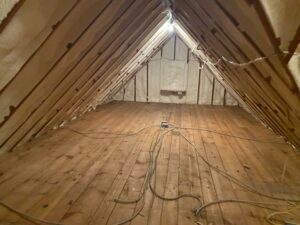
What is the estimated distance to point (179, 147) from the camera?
4277mm

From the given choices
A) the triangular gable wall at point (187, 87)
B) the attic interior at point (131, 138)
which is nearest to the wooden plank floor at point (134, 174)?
the attic interior at point (131, 138)

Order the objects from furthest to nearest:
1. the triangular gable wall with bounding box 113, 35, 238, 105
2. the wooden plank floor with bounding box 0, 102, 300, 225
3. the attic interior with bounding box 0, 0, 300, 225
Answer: the triangular gable wall with bounding box 113, 35, 238, 105 < the wooden plank floor with bounding box 0, 102, 300, 225 < the attic interior with bounding box 0, 0, 300, 225

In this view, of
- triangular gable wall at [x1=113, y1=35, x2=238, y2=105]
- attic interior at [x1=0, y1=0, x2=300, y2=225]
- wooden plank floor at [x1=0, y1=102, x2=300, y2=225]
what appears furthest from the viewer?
triangular gable wall at [x1=113, y1=35, x2=238, y2=105]

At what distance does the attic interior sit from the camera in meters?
1.85

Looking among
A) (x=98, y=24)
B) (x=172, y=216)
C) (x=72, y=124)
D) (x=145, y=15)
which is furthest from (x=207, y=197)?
(x=72, y=124)

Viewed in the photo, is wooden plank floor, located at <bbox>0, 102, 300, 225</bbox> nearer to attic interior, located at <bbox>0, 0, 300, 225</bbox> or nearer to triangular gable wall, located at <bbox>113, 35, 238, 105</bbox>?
attic interior, located at <bbox>0, 0, 300, 225</bbox>

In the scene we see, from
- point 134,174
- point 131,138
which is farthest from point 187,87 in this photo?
point 134,174

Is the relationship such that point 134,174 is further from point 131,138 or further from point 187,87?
point 187,87

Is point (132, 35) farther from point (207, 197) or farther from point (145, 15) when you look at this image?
point (207, 197)

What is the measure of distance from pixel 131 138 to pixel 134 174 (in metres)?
1.45

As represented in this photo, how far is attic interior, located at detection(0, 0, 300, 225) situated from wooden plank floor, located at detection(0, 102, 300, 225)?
0.05 ft

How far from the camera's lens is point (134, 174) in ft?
10.7

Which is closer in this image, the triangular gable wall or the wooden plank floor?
the wooden plank floor

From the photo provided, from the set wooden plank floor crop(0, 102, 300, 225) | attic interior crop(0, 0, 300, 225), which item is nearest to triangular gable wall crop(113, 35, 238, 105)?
Result: wooden plank floor crop(0, 102, 300, 225)
